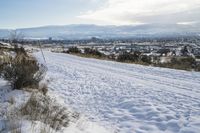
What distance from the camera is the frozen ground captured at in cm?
735

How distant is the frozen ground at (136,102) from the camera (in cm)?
735

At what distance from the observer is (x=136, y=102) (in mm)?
9430

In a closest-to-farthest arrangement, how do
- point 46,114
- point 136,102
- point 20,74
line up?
1. point 46,114
2. point 136,102
3. point 20,74

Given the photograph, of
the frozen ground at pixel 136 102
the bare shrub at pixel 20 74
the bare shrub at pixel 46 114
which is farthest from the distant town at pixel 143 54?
the bare shrub at pixel 46 114

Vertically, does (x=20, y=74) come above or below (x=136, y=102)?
above

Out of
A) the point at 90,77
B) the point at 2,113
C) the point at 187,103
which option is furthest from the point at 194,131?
the point at 90,77

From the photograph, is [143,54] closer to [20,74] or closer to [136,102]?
[136,102]

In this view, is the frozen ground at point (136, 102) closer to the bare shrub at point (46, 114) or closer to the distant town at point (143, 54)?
the bare shrub at point (46, 114)

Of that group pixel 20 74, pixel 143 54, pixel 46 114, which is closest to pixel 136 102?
pixel 46 114

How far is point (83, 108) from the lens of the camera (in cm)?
888

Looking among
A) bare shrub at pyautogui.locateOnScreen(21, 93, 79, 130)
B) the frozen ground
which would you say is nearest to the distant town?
the frozen ground

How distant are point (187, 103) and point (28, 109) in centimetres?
459

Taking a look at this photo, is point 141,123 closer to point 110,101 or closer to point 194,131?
point 194,131

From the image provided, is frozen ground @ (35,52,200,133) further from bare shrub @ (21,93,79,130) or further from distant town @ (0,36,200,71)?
distant town @ (0,36,200,71)
